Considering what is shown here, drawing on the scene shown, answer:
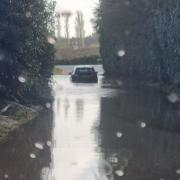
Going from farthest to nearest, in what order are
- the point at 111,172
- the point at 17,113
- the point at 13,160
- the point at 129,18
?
the point at 129,18, the point at 17,113, the point at 13,160, the point at 111,172

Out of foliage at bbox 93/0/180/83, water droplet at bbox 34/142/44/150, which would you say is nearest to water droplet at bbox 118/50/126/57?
foliage at bbox 93/0/180/83

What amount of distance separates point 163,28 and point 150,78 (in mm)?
8001

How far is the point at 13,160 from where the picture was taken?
1134cm

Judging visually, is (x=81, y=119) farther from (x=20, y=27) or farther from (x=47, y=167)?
(x=47, y=167)

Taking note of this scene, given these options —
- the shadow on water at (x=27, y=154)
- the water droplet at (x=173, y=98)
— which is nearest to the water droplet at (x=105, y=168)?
the shadow on water at (x=27, y=154)

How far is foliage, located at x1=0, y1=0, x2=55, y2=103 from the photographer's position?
59.3ft

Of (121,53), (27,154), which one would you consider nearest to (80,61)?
(121,53)

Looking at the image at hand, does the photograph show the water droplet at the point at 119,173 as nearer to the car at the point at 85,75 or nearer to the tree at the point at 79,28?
the car at the point at 85,75

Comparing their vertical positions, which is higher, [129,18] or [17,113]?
[129,18]

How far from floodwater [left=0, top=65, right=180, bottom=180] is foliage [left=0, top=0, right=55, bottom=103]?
1628 mm

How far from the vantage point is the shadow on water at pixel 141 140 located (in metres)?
10.2

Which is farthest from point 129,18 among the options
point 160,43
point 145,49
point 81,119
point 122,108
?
point 81,119

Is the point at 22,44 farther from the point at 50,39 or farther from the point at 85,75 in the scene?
the point at 85,75

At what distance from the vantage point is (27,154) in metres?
12.0
